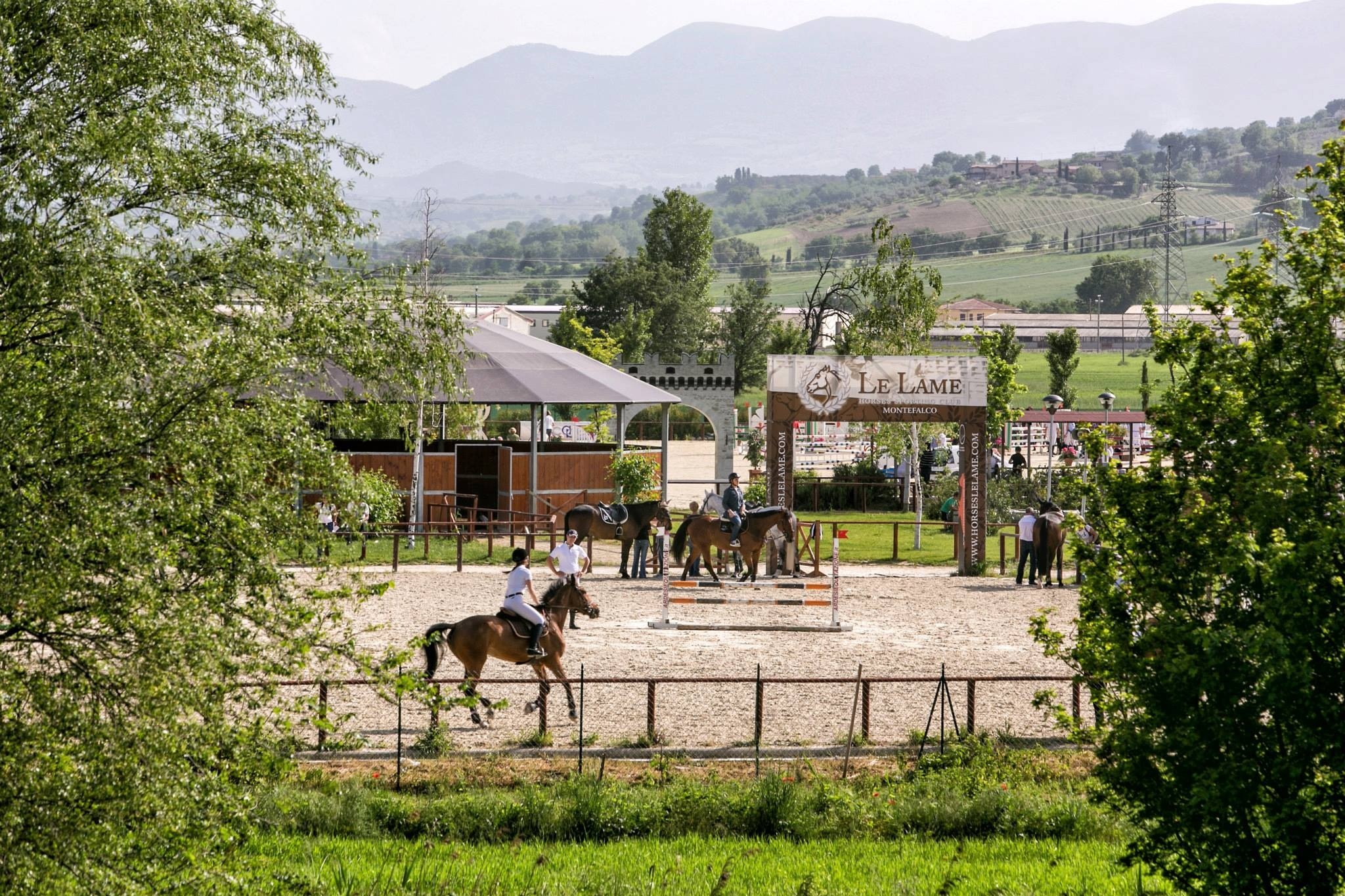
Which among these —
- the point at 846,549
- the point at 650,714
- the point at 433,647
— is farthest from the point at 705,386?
the point at 433,647

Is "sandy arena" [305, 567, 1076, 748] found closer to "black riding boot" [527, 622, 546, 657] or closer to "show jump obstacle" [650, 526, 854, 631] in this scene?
"show jump obstacle" [650, 526, 854, 631]

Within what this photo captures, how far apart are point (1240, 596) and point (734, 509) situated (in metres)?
18.4

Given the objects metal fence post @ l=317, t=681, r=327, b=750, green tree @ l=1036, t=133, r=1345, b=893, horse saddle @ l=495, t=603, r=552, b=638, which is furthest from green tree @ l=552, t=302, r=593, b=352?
green tree @ l=1036, t=133, r=1345, b=893

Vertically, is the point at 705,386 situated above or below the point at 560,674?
above

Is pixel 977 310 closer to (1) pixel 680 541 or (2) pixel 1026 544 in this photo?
(2) pixel 1026 544

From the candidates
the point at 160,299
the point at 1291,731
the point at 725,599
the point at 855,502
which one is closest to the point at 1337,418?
the point at 1291,731

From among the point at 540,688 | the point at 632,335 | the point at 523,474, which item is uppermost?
the point at 632,335

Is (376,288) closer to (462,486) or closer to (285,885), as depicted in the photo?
(285,885)

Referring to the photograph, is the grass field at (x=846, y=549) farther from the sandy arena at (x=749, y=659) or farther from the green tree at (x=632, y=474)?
the green tree at (x=632, y=474)

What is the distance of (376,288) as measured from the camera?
15.4m

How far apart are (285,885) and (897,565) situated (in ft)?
75.0

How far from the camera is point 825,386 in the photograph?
2962 cm

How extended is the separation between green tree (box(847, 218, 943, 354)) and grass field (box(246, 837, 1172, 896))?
31959 millimetres

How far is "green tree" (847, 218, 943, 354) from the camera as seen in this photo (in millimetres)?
44062
